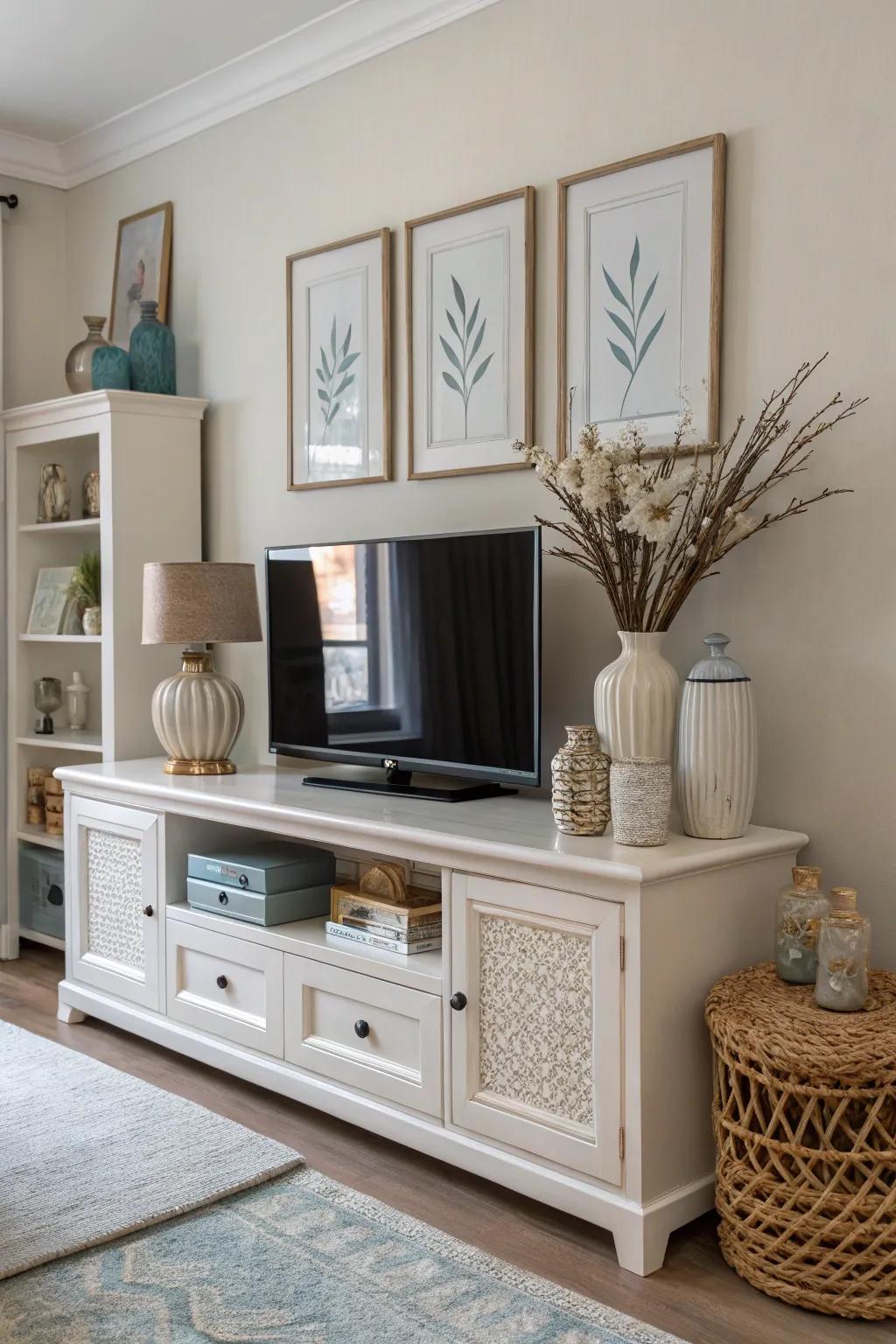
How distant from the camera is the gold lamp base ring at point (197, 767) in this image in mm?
3352

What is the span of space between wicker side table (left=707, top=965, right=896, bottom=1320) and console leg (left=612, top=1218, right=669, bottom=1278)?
12 cm

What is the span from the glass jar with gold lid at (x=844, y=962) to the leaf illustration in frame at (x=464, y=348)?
1554 mm

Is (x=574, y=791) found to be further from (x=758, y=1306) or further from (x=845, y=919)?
(x=758, y=1306)

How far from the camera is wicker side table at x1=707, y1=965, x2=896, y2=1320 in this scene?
1.94 m

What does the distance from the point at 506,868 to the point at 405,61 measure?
216 centimetres

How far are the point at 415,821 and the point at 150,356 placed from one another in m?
1.96

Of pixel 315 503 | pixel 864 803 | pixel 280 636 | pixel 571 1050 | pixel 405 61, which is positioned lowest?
pixel 571 1050

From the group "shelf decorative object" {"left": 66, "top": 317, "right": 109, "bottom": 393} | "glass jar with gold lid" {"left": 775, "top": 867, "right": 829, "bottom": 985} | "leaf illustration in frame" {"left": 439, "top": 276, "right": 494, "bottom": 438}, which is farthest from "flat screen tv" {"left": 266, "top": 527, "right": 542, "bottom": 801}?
"shelf decorative object" {"left": 66, "top": 317, "right": 109, "bottom": 393}

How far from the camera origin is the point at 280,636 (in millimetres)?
3420

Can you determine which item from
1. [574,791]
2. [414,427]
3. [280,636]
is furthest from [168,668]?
[574,791]

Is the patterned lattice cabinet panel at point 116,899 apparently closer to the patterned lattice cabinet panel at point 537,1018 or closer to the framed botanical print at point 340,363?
the framed botanical print at point 340,363

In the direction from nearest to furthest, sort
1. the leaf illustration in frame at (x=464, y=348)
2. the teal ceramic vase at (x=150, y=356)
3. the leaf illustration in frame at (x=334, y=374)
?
the leaf illustration in frame at (x=464, y=348)
the leaf illustration in frame at (x=334, y=374)
the teal ceramic vase at (x=150, y=356)

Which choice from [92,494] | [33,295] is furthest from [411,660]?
[33,295]

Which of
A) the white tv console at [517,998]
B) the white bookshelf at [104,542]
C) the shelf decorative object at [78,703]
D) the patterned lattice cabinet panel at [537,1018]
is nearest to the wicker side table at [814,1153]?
the white tv console at [517,998]
